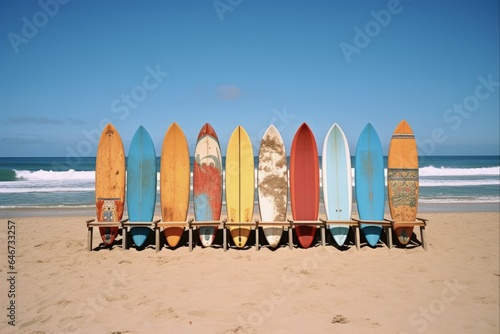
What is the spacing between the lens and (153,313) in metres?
3.19

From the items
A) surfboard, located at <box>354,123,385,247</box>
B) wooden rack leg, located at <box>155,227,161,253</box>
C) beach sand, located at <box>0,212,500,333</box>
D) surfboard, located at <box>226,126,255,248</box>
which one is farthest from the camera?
surfboard, located at <box>226,126,255,248</box>

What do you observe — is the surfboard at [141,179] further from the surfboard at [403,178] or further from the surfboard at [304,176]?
the surfboard at [403,178]

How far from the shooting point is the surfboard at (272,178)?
5625 millimetres

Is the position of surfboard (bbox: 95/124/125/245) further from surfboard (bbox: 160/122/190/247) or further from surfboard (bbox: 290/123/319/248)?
surfboard (bbox: 290/123/319/248)

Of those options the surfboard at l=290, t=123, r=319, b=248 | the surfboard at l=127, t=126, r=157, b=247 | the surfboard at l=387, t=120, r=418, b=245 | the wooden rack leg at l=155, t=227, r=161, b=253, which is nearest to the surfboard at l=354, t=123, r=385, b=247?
the surfboard at l=387, t=120, r=418, b=245

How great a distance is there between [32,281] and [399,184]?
5.61 m

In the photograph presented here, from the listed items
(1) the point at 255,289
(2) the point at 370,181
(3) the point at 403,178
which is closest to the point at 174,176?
(1) the point at 255,289

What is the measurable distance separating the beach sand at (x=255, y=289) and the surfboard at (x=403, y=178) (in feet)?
1.75

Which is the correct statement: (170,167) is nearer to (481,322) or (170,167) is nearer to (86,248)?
(86,248)

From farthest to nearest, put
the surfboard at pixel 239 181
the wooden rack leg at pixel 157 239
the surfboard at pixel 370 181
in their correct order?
1. the surfboard at pixel 239 181
2. the surfboard at pixel 370 181
3. the wooden rack leg at pixel 157 239

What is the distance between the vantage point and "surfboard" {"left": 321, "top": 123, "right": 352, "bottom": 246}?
18.4 feet

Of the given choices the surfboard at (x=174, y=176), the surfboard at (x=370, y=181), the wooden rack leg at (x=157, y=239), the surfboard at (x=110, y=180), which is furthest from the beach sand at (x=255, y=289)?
the surfboard at (x=174, y=176)

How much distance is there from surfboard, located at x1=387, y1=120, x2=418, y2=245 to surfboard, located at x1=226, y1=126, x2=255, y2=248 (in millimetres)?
2389

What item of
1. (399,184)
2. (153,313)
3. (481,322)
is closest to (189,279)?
(153,313)
